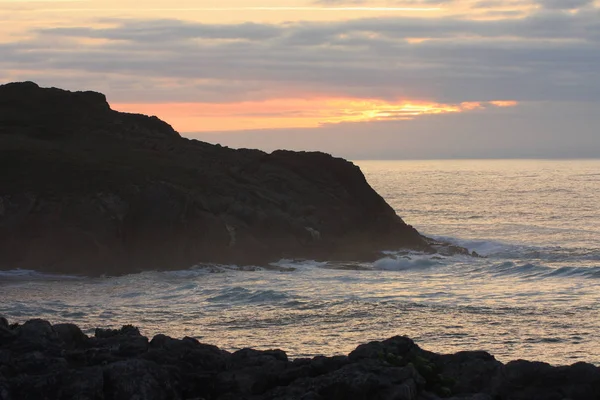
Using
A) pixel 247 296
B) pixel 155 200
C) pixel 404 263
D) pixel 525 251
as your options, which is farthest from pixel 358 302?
pixel 525 251

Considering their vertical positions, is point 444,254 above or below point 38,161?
below

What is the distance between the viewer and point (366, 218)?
78.0 metres

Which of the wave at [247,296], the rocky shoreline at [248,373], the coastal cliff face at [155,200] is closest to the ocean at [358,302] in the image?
the wave at [247,296]

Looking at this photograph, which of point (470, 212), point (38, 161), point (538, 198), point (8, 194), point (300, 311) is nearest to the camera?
point (300, 311)

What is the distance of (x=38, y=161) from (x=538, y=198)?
105 m

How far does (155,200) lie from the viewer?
66938 mm

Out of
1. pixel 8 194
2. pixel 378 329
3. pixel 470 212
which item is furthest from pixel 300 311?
pixel 470 212

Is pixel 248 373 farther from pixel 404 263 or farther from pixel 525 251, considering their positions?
pixel 525 251

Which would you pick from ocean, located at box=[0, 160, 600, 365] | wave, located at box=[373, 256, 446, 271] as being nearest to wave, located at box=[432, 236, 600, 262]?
ocean, located at box=[0, 160, 600, 365]

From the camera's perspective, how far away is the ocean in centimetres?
3750

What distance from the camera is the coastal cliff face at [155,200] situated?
62.1 metres

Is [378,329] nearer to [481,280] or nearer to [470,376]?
[470,376]

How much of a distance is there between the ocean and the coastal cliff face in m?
2.64

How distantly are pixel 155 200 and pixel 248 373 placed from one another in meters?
45.4
